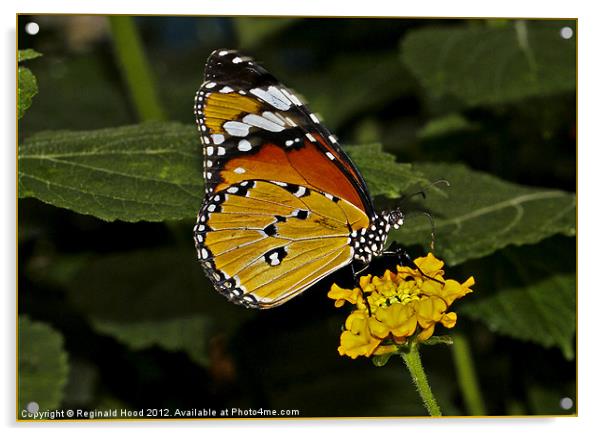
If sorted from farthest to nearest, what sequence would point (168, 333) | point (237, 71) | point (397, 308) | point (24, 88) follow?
point (168, 333) → point (24, 88) → point (237, 71) → point (397, 308)

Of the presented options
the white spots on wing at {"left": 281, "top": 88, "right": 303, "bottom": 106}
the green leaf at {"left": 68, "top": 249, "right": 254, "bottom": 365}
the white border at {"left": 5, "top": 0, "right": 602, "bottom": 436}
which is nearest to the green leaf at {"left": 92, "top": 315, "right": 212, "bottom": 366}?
the green leaf at {"left": 68, "top": 249, "right": 254, "bottom": 365}

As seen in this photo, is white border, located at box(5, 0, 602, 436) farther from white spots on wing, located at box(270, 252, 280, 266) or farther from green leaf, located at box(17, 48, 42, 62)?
white spots on wing, located at box(270, 252, 280, 266)

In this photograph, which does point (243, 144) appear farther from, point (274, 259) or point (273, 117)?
point (274, 259)

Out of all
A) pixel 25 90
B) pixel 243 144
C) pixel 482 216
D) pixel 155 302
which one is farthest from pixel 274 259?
pixel 155 302

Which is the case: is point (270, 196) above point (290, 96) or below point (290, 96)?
below

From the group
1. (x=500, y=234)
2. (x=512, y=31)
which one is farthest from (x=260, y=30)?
(x=500, y=234)

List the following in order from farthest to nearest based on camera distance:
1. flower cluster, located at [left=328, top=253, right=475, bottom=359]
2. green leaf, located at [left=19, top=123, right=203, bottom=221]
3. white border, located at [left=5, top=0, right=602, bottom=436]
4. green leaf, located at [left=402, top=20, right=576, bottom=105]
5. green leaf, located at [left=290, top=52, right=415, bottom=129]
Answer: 1. green leaf, located at [left=290, top=52, right=415, bottom=129]
2. green leaf, located at [left=402, top=20, right=576, bottom=105]
3. white border, located at [left=5, top=0, right=602, bottom=436]
4. green leaf, located at [left=19, top=123, right=203, bottom=221]
5. flower cluster, located at [left=328, top=253, right=475, bottom=359]

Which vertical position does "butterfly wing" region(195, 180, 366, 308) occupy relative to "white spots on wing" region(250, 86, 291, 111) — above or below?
below
